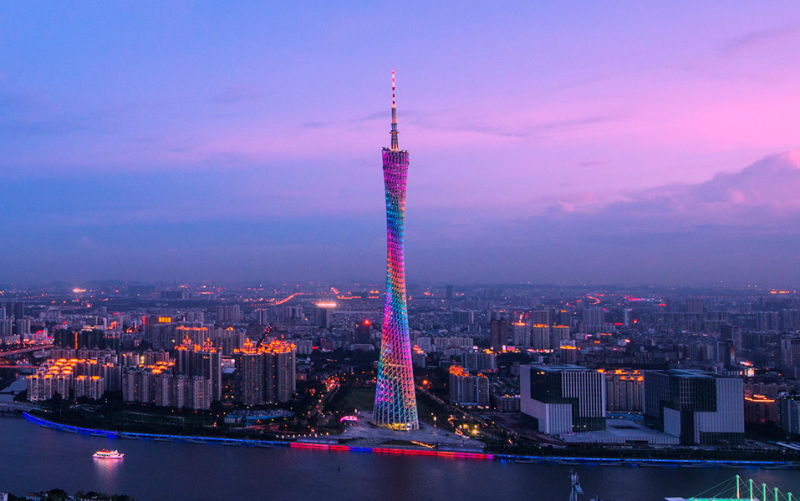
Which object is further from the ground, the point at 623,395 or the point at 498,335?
the point at 498,335

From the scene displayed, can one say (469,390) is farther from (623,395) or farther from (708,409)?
(708,409)

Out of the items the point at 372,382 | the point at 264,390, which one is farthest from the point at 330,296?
the point at 264,390

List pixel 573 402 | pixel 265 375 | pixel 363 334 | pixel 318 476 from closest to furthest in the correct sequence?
1. pixel 318 476
2. pixel 573 402
3. pixel 265 375
4. pixel 363 334

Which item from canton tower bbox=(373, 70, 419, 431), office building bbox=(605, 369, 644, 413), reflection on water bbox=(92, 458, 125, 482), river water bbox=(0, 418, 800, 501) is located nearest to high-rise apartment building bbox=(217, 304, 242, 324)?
office building bbox=(605, 369, 644, 413)

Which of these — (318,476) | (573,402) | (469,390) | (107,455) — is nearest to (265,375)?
(469,390)

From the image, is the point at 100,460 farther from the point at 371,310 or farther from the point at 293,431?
the point at 371,310

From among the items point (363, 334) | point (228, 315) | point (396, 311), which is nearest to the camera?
point (396, 311)

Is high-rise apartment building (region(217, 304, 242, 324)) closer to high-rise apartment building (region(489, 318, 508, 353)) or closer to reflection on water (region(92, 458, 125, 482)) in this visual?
high-rise apartment building (region(489, 318, 508, 353))
